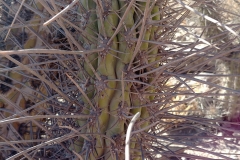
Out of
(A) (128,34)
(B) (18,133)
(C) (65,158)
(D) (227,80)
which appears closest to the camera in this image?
(A) (128,34)

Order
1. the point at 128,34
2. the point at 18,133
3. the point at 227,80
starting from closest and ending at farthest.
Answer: the point at 128,34, the point at 18,133, the point at 227,80

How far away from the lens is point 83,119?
0.76m

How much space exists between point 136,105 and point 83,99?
0.38ft

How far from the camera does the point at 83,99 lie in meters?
0.76

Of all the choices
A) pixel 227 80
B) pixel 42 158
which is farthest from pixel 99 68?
pixel 227 80

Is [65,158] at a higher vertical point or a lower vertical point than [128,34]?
lower

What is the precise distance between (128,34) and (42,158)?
0.39 metres

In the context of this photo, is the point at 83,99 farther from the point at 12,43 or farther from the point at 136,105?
the point at 12,43

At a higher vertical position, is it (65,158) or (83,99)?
(83,99)

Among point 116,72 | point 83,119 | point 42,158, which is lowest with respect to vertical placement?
point 42,158

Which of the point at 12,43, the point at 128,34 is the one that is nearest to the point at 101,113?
the point at 128,34

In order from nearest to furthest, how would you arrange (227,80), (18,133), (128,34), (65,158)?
1. (128,34)
2. (65,158)
3. (18,133)
4. (227,80)

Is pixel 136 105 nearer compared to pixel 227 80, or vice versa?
pixel 136 105

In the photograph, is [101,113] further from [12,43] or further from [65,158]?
[12,43]
